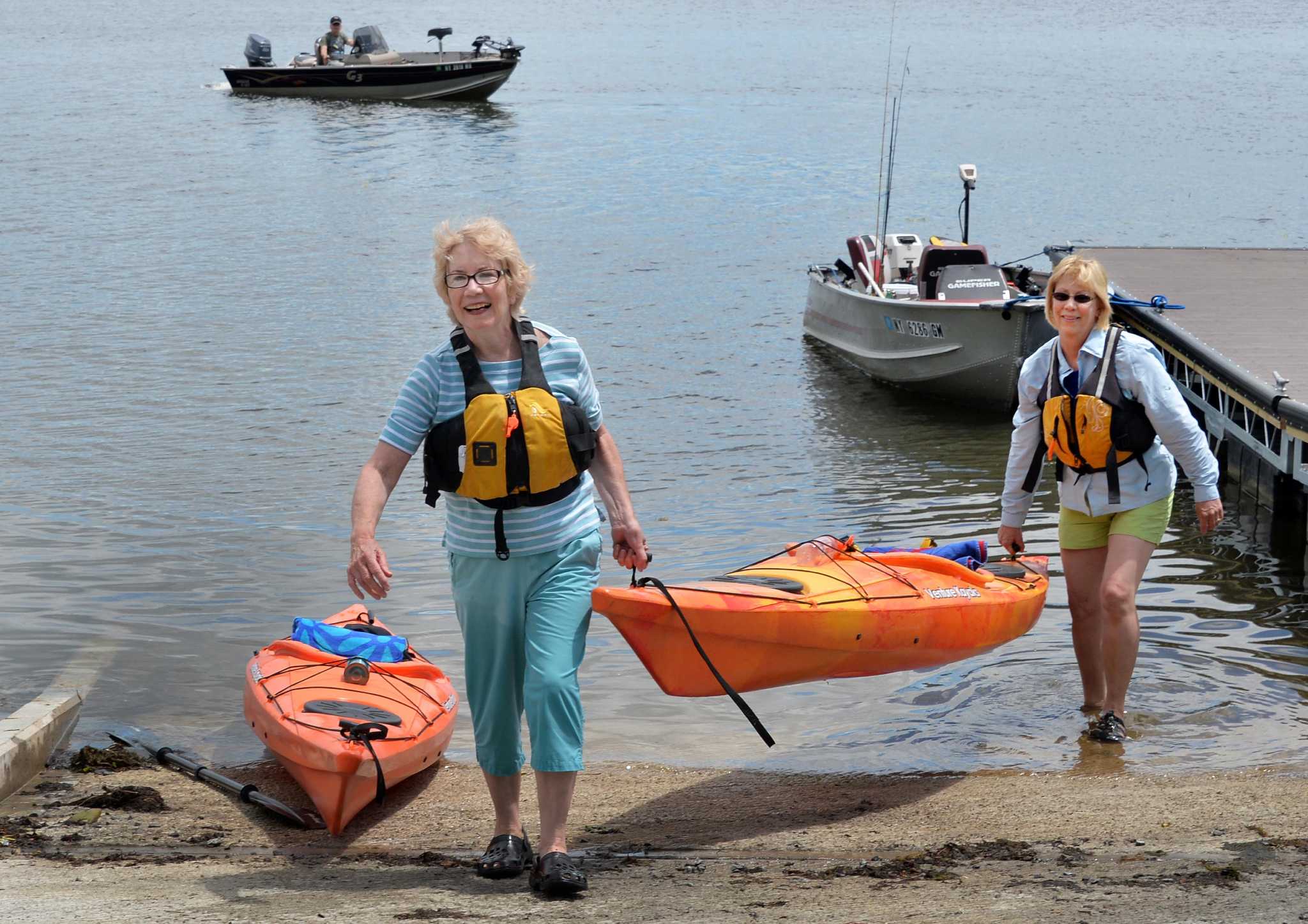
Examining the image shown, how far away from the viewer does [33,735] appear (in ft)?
18.0

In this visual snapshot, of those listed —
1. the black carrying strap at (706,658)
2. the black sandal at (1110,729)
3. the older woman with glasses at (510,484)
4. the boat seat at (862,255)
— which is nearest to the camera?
the older woman with glasses at (510,484)

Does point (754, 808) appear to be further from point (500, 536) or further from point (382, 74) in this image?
point (382, 74)

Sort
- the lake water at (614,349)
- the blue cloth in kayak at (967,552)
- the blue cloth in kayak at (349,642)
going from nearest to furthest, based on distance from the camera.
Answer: the blue cloth in kayak at (349,642) → the blue cloth in kayak at (967,552) → the lake water at (614,349)

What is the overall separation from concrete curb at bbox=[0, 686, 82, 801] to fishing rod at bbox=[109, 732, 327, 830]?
0.75ft

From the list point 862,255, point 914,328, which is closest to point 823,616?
point 914,328

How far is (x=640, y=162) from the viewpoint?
3278cm

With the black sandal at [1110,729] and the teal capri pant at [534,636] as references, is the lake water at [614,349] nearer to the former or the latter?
the black sandal at [1110,729]

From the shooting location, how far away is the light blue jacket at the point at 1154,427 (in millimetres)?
5098

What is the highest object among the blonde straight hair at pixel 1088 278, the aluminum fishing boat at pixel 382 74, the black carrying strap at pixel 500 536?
the aluminum fishing boat at pixel 382 74

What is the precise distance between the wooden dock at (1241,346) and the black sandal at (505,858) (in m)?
6.00

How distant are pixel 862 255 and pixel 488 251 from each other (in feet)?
38.1

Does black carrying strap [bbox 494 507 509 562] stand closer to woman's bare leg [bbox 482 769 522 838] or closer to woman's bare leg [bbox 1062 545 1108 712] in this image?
woman's bare leg [bbox 482 769 522 838]

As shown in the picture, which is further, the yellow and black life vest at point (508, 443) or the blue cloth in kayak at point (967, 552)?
the blue cloth in kayak at point (967, 552)

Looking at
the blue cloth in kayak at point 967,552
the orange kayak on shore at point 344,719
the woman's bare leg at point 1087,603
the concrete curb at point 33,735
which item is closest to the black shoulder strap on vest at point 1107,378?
the woman's bare leg at point 1087,603
